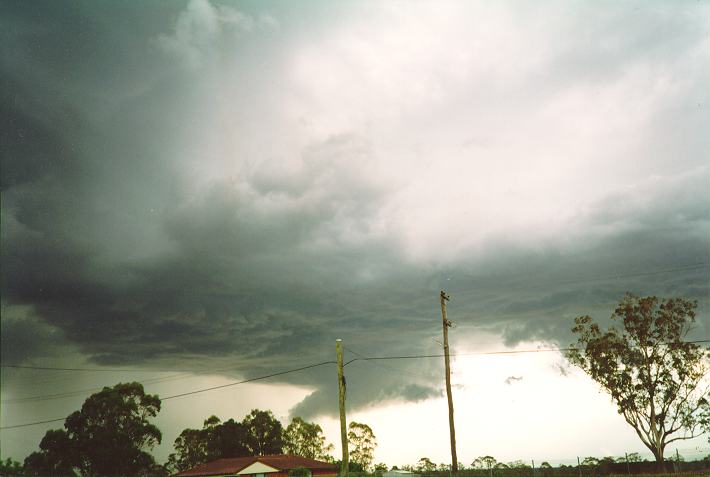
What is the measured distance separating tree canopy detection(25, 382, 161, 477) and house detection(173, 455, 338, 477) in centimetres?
907

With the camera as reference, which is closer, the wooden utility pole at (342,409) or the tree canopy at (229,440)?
the wooden utility pole at (342,409)

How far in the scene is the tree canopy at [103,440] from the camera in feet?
234

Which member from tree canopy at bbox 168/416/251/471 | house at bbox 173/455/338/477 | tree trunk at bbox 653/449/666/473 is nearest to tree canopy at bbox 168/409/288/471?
tree canopy at bbox 168/416/251/471

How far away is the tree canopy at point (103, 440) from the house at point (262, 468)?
29.7ft

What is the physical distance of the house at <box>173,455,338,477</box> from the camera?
62125mm

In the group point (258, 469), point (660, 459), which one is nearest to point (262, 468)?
point (258, 469)

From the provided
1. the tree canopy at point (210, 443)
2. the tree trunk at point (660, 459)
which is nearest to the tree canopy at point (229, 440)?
the tree canopy at point (210, 443)

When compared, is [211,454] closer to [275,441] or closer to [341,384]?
[275,441]

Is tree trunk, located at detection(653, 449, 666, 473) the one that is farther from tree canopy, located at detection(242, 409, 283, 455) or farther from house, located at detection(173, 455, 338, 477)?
tree canopy, located at detection(242, 409, 283, 455)

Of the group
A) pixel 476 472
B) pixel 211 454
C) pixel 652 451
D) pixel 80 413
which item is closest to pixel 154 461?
pixel 80 413

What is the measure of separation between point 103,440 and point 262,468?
24531 mm

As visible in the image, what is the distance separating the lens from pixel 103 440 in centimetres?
7238

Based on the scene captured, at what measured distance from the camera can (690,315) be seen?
50312 millimetres

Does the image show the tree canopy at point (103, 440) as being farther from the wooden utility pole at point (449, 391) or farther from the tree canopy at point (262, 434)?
the wooden utility pole at point (449, 391)
